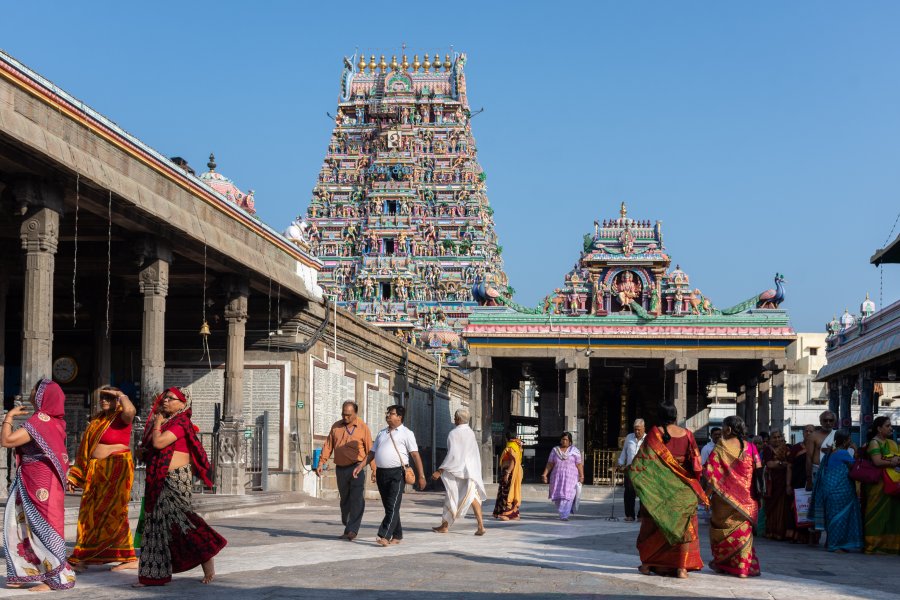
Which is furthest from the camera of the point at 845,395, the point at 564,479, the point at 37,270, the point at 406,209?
the point at 406,209

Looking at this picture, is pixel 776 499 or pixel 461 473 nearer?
pixel 461 473

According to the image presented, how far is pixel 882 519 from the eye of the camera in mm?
14352

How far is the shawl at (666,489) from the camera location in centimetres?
1042

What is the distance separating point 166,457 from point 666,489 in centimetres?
416

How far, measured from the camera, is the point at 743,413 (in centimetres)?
4409

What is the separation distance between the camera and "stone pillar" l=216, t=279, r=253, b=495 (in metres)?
21.2

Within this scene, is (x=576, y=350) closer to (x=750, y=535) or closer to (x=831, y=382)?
(x=831, y=382)

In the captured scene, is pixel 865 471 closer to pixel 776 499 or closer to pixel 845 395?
pixel 776 499

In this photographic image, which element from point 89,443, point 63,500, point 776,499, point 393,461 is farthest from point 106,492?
point 776,499

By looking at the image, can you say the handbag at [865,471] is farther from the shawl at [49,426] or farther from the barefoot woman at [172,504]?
the shawl at [49,426]

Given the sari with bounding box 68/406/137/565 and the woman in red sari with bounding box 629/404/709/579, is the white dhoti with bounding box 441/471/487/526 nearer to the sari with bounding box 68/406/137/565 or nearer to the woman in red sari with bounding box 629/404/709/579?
the woman in red sari with bounding box 629/404/709/579

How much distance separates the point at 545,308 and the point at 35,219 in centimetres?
2419

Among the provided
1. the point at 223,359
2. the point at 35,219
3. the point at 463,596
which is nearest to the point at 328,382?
the point at 223,359

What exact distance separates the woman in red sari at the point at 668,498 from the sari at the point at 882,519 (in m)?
4.58
